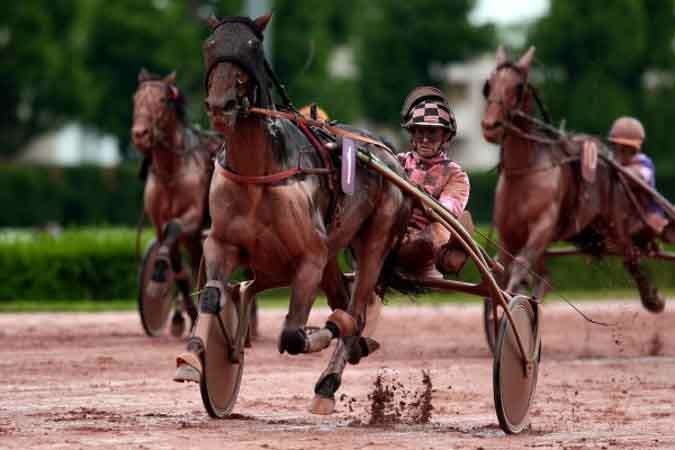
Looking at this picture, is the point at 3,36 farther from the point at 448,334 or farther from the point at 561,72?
the point at 448,334

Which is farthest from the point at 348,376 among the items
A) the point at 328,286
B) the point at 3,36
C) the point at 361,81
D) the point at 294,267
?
the point at 361,81

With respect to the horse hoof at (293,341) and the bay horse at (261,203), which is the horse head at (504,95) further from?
the horse hoof at (293,341)

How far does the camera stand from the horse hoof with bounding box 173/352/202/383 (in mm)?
6812

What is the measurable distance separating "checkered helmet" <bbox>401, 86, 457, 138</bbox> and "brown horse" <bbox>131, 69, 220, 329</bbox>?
4.47 m

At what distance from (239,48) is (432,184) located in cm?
184

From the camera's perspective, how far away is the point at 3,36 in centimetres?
3359

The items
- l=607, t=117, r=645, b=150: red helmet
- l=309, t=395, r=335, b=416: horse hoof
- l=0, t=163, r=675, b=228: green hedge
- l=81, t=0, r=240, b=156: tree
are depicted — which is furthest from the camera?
l=81, t=0, r=240, b=156: tree

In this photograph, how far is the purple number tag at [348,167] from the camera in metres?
7.48

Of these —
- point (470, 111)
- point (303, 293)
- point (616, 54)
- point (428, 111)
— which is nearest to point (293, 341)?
point (303, 293)

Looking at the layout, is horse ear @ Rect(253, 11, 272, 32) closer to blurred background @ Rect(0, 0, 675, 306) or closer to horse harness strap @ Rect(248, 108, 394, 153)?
horse harness strap @ Rect(248, 108, 394, 153)

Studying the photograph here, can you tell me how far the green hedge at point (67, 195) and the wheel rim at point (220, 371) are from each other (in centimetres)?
2093

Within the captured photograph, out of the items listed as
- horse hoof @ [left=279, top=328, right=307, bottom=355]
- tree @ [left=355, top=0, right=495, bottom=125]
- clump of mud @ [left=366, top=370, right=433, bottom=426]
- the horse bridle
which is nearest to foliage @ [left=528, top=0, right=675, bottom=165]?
tree @ [left=355, top=0, right=495, bottom=125]

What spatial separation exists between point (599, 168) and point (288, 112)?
5.62 metres

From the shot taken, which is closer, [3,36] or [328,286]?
[328,286]
